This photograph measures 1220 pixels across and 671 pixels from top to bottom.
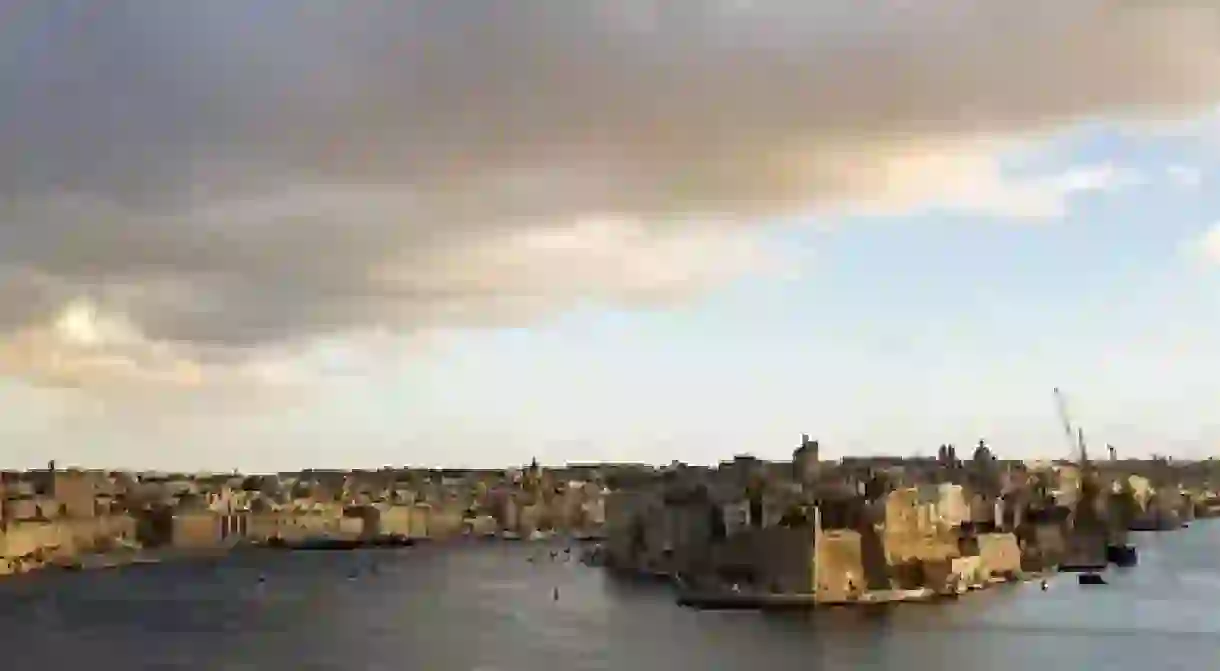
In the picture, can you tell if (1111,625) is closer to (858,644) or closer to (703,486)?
(858,644)

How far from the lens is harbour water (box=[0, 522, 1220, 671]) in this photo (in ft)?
126

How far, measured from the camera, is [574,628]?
150 feet

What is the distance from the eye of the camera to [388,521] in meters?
125

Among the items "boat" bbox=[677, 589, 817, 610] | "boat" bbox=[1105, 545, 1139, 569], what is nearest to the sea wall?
"boat" bbox=[677, 589, 817, 610]

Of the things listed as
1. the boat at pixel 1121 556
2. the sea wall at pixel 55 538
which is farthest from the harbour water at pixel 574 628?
the sea wall at pixel 55 538

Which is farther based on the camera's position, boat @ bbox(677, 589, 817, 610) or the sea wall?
the sea wall

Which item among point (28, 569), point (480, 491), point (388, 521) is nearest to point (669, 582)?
point (28, 569)

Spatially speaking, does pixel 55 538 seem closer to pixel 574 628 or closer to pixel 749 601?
pixel 749 601

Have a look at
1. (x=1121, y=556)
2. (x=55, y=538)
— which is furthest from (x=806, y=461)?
(x=55, y=538)

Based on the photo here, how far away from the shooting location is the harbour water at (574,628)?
38406 millimetres

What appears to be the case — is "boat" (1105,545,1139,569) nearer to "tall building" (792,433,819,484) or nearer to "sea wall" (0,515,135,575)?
"tall building" (792,433,819,484)

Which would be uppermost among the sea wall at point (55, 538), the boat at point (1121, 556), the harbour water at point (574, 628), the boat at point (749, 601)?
the sea wall at point (55, 538)

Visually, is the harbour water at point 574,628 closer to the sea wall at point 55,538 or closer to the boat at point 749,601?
the boat at point 749,601

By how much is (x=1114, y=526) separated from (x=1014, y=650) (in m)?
50.7
